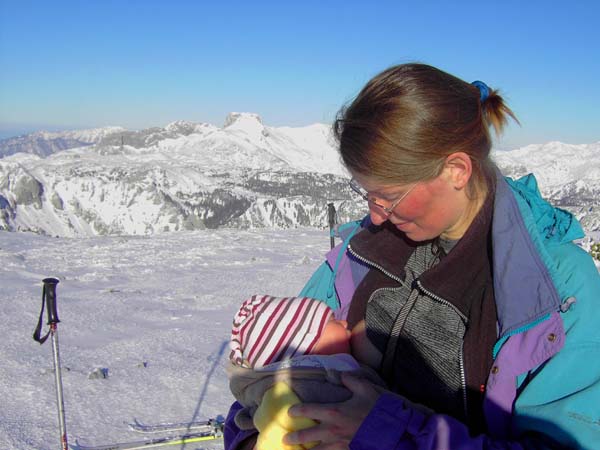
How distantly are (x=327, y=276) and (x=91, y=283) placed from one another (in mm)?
9693

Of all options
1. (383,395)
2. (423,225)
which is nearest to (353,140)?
(423,225)

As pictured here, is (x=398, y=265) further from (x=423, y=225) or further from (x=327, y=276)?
(x=327, y=276)

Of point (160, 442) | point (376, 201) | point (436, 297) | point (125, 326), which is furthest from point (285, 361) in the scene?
point (125, 326)

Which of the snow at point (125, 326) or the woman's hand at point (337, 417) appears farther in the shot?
the snow at point (125, 326)

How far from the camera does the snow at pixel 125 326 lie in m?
5.20

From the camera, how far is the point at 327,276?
8.45ft

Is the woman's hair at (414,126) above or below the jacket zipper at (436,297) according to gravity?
above

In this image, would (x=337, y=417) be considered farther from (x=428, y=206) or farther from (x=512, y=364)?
(x=428, y=206)

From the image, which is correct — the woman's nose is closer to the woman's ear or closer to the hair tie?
the woman's ear

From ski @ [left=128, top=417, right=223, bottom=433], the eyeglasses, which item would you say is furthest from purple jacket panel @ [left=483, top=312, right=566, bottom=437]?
ski @ [left=128, top=417, right=223, bottom=433]

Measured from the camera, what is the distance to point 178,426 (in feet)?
16.3

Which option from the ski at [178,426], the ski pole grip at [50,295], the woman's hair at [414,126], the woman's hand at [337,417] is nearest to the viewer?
the woman's hand at [337,417]

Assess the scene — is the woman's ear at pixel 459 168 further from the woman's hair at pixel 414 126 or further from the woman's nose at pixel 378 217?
the woman's nose at pixel 378 217

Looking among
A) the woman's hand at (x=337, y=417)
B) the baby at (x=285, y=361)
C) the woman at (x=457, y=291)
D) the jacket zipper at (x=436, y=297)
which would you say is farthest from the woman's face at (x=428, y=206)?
the woman's hand at (x=337, y=417)
